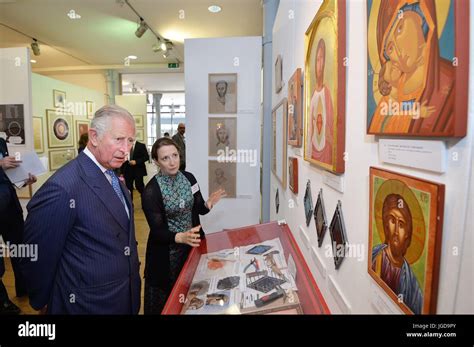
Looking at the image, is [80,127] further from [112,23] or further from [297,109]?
[297,109]

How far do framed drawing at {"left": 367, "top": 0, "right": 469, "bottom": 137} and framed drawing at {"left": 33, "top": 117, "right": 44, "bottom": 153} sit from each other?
307 inches

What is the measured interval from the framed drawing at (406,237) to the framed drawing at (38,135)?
7814 mm

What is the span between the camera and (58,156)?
7.76 meters

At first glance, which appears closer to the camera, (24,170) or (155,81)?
(24,170)

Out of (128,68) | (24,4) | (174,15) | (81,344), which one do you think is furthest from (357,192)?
(128,68)

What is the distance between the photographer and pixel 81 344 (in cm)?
91

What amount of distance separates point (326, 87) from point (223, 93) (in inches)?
111

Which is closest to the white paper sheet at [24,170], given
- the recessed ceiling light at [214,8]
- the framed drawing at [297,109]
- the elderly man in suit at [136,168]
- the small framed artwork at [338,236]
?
the framed drawing at [297,109]

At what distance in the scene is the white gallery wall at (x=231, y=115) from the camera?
3.94 metres

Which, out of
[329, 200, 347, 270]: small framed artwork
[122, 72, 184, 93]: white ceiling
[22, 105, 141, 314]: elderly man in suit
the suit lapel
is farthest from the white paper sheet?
[122, 72, 184, 93]: white ceiling

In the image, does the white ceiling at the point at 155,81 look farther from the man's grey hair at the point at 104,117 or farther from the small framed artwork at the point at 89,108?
the man's grey hair at the point at 104,117

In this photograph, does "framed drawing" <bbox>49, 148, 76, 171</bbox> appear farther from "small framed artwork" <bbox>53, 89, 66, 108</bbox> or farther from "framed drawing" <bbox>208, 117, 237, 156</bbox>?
"framed drawing" <bbox>208, 117, 237, 156</bbox>

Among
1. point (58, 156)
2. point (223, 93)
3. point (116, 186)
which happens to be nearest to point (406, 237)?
point (116, 186)

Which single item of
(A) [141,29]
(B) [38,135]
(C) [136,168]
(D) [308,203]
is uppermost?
(A) [141,29]
